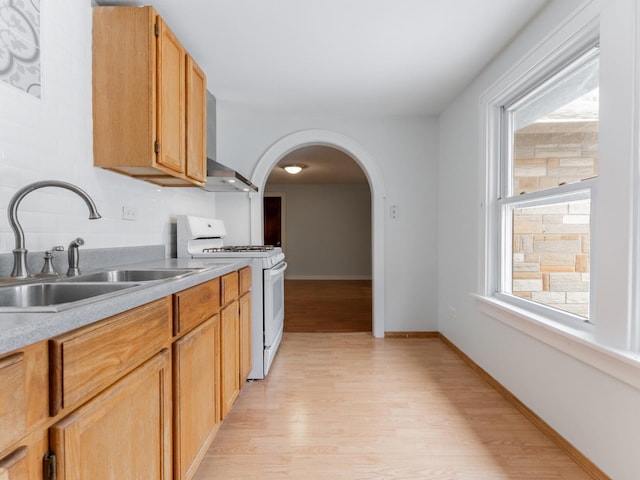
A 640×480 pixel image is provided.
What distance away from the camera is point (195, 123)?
227cm

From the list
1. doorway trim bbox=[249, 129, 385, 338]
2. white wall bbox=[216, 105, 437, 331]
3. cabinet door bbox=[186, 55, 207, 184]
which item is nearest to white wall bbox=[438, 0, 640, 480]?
white wall bbox=[216, 105, 437, 331]

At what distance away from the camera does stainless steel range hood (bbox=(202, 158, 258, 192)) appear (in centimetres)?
255

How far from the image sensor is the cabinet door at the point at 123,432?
2.40 feet

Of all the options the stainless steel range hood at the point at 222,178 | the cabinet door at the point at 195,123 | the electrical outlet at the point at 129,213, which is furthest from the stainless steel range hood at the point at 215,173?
the electrical outlet at the point at 129,213

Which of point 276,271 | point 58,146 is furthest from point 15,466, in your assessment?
point 276,271

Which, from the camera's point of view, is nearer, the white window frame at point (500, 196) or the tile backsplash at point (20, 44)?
the tile backsplash at point (20, 44)

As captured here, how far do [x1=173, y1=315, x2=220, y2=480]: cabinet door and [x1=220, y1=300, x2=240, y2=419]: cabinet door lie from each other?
0.09 meters

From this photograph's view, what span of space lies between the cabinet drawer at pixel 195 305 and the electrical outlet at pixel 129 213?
0.72 metres

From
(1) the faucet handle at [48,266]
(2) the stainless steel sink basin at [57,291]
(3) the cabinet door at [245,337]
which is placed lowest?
(3) the cabinet door at [245,337]

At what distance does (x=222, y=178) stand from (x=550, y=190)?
6.94 ft

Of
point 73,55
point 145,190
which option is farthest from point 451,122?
point 73,55

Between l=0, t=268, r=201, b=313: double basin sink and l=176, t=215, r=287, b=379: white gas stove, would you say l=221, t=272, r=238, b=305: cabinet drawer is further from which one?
l=0, t=268, r=201, b=313: double basin sink

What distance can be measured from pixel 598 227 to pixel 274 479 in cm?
178

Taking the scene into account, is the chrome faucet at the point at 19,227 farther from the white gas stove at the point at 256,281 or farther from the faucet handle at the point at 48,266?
the white gas stove at the point at 256,281
